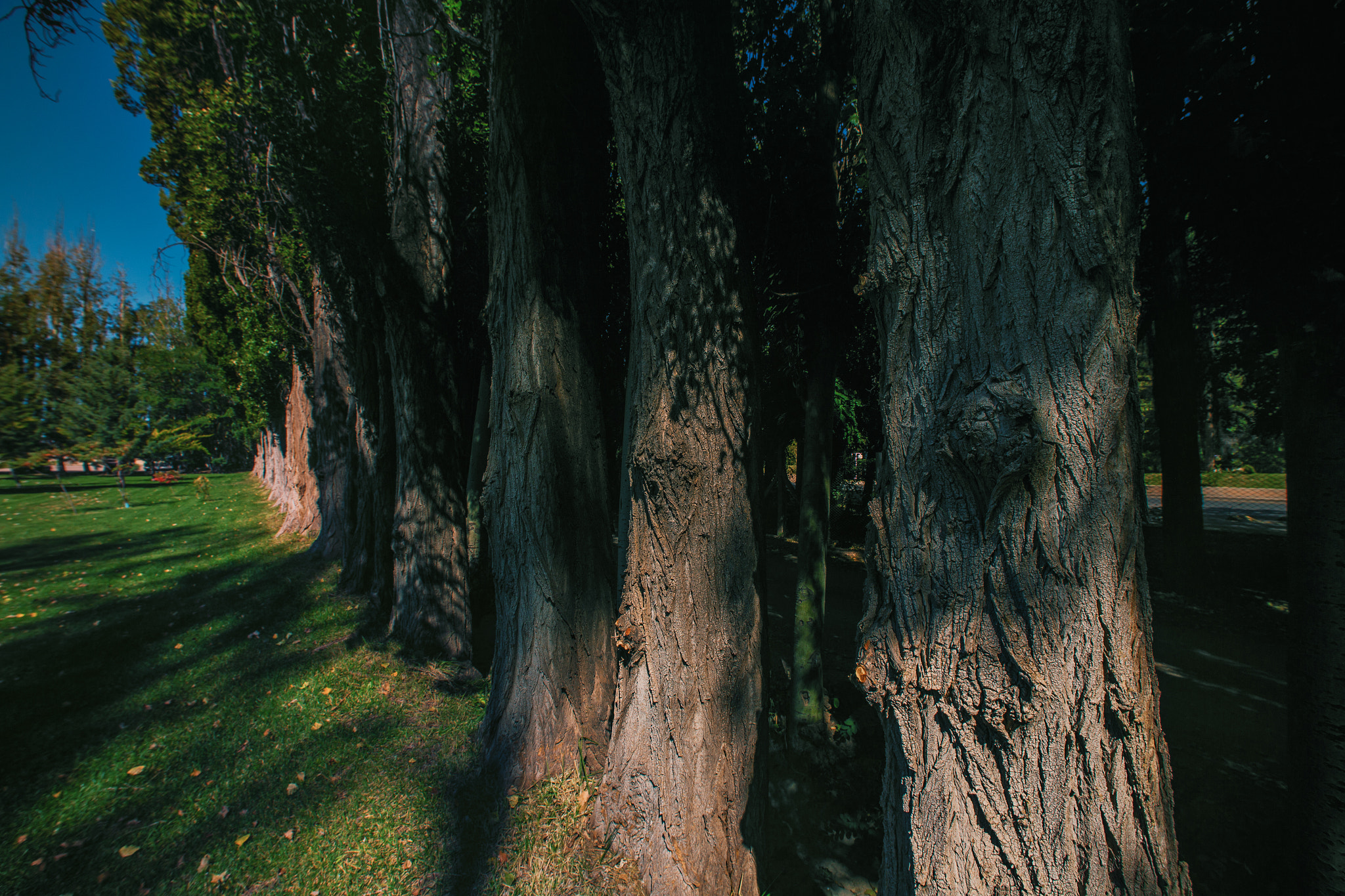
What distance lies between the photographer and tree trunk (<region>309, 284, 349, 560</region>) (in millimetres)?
9383

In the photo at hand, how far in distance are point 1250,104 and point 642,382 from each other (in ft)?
13.0

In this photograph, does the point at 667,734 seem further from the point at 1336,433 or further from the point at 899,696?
the point at 1336,433

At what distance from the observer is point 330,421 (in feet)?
32.9

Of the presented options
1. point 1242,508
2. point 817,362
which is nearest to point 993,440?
point 817,362

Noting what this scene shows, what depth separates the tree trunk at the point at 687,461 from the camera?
282 cm

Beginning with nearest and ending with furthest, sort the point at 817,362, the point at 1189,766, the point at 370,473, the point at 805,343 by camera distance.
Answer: the point at 1189,766
the point at 817,362
the point at 805,343
the point at 370,473

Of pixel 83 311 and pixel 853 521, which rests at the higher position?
pixel 83 311

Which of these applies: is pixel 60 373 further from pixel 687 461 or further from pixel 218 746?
pixel 687 461

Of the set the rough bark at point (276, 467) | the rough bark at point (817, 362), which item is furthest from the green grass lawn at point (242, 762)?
the rough bark at point (276, 467)

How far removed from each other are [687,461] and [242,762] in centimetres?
444

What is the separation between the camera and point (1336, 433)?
2.66 metres

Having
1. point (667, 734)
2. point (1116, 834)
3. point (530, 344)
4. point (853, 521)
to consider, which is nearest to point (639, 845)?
point (667, 734)

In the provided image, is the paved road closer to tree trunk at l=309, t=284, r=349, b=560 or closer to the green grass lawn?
the green grass lawn

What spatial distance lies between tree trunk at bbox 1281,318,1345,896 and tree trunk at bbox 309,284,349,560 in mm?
10481
